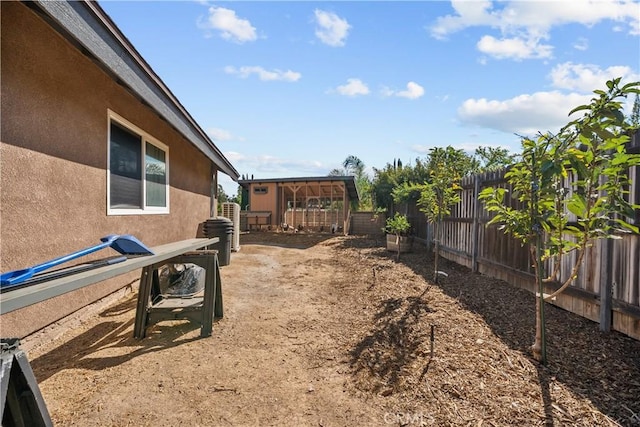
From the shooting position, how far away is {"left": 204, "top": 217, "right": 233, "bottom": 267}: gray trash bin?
6758mm

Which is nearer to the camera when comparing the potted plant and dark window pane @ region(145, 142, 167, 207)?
dark window pane @ region(145, 142, 167, 207)

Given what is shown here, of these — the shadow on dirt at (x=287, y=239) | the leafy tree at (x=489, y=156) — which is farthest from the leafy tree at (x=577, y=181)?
the leafy tree at (x=489, y=156)

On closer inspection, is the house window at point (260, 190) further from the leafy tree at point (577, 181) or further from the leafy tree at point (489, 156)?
the leafy tree at point (577, 181)

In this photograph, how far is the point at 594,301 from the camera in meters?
3.33

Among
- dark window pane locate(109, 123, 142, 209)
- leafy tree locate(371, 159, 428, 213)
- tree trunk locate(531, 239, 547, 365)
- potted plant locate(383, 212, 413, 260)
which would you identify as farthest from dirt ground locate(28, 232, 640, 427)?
leafy tree locate(371, 159, 428, 213)

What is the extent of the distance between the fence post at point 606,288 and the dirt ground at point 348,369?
151mm

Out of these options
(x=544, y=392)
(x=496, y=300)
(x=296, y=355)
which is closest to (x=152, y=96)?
(x=296, y=355)

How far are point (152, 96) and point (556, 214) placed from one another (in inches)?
183

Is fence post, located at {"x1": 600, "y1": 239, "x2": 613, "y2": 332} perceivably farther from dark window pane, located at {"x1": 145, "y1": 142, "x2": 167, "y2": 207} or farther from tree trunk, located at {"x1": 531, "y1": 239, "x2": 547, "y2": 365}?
dark window pane, located at {"x1": 145, "y1": 142, "x2": 167, "y2": 207}

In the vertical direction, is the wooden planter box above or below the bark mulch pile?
above

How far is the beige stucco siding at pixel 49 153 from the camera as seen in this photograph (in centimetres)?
251

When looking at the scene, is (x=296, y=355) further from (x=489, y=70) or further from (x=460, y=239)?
(x=489, y=70)

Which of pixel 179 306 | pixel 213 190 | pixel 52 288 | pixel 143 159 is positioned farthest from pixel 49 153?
pixel 213 190

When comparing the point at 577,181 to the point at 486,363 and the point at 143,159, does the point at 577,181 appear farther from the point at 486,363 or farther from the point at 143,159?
the point at 143,159
